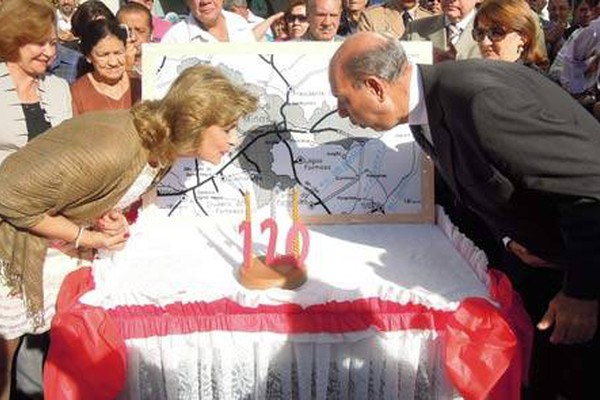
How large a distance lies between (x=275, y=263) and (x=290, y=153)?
519 millimetres

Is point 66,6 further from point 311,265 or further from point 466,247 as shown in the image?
point 466,247

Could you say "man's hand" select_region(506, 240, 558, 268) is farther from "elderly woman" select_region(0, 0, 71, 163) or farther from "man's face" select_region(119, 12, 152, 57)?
"man's face" select_region(119, 12, 152, 57)

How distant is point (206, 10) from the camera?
9.88ft

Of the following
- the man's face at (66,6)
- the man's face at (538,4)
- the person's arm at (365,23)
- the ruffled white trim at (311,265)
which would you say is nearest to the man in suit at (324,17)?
the person's arm at (365,23)

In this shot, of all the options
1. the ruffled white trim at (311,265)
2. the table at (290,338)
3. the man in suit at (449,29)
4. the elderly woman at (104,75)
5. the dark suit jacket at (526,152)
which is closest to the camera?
the dark suit jacket at (526,152)

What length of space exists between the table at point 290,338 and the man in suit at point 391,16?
1.99m

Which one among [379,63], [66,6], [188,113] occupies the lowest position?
[66,6]

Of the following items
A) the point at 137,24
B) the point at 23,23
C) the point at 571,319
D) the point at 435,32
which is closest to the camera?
the point at 571,319

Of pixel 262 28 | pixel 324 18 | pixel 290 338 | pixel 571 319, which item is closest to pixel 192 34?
pixel 324 18

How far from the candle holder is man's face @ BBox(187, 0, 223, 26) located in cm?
152

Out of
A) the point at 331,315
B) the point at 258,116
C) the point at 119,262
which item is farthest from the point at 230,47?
the point at 331,315

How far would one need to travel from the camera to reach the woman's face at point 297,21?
337 centimetres

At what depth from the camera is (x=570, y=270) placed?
4.50 ft

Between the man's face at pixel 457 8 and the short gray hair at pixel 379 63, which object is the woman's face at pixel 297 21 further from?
the short gray hair at pixel 379 63
